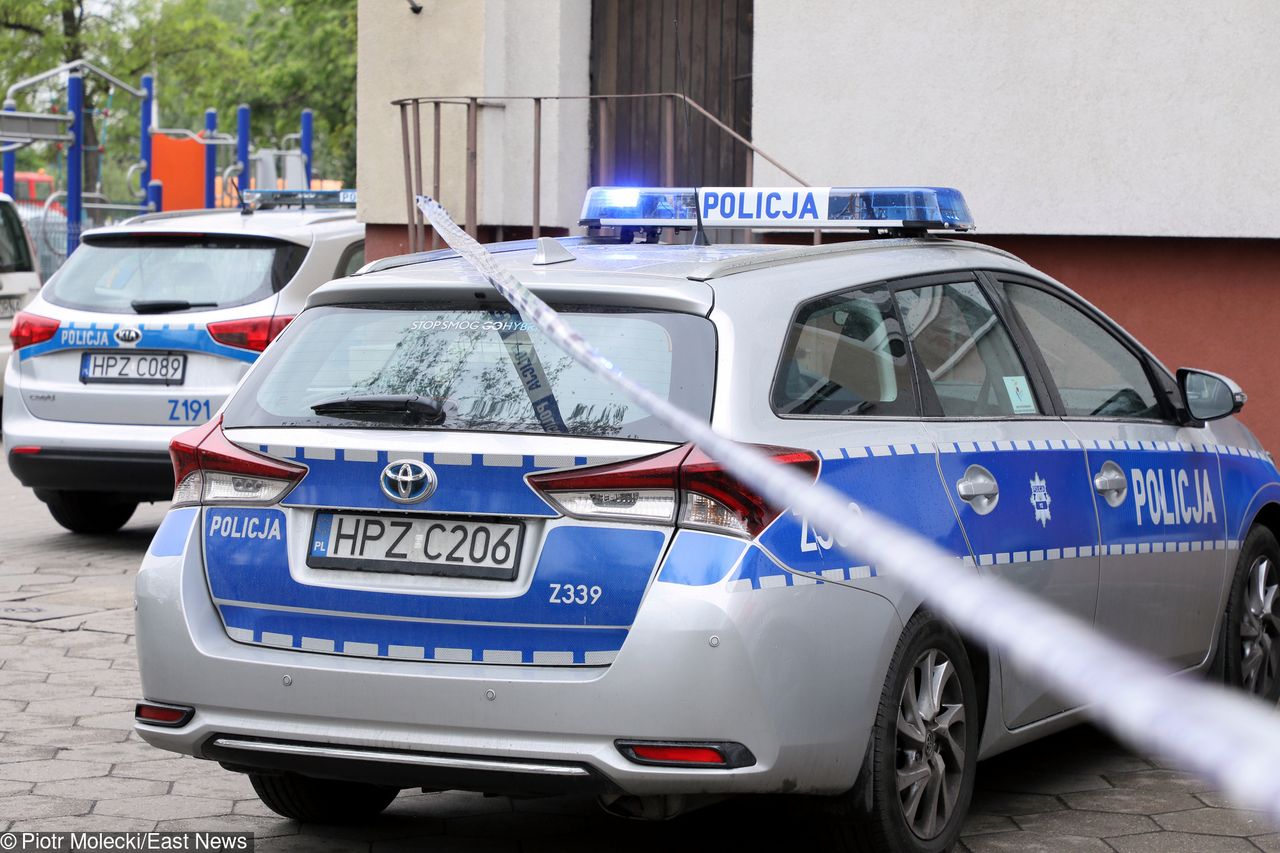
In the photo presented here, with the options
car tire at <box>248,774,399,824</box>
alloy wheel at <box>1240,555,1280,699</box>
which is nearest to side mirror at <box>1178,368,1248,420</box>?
alloy wheel at <box>1240,555,1280,699</box>

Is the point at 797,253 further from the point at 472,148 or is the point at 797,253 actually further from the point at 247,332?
the point at 472,148

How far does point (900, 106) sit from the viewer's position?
413 inches

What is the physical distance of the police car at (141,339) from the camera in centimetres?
914

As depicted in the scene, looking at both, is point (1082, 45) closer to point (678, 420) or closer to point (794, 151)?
point (794, 151)

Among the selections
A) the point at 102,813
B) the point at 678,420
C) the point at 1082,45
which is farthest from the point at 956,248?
the point at 1082,45

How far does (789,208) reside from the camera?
557cm

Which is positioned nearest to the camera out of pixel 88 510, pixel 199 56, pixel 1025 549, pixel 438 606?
pixel 438 606

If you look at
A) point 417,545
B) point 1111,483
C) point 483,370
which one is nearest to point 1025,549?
point 1111,483

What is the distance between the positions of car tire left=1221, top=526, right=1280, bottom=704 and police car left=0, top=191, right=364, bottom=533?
5046 millimetres

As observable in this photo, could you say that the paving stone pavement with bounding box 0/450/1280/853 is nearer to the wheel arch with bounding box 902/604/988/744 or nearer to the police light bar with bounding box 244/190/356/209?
the wheel arch with bounding box 902/604/988/744

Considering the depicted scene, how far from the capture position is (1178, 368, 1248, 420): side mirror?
18.4 feet

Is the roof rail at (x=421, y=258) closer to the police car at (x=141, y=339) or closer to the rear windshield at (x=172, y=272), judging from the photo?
the police car at (x=141, y=339)

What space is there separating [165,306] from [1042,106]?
15.8ft

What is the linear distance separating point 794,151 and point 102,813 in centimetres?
702
